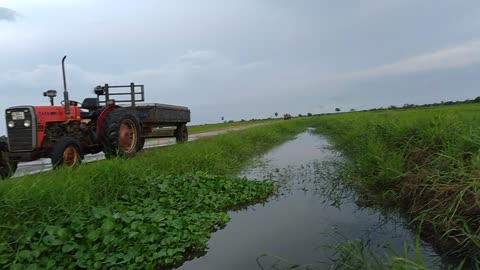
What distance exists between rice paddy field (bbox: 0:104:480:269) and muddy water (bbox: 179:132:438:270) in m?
0.23

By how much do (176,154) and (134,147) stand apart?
5.40ft

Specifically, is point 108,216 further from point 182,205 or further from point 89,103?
point 89,103

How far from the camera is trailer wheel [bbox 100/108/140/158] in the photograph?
936 cm

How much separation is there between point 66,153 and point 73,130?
129 centimetres

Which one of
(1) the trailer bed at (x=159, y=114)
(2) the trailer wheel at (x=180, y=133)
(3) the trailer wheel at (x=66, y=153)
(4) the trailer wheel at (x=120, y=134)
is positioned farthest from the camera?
(2) the trailer wheel at (x=180, y=133)

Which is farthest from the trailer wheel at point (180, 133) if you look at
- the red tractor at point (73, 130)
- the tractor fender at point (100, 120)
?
the tractor fender at point (100, 120)

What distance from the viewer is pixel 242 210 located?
677 cm

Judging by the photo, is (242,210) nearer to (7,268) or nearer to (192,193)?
(192,193)

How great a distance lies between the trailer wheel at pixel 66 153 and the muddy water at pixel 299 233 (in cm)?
386

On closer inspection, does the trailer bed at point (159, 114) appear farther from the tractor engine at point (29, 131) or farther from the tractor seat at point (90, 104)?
the tractor engine at point (29, 131)

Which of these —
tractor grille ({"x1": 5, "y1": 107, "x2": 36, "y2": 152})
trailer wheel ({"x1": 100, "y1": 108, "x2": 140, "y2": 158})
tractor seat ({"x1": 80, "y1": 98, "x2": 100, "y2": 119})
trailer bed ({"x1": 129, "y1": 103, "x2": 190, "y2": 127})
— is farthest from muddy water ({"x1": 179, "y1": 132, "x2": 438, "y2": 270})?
trailer bed ({"x1": 129, "y1": 103, "x2": 190, "y2": 127})

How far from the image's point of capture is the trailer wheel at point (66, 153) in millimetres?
7637

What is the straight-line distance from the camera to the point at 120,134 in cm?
992

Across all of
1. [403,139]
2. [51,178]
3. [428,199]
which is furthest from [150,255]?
[403,139]
